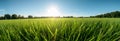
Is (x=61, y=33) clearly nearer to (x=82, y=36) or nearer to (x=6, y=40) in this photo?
(x=82, y=36)

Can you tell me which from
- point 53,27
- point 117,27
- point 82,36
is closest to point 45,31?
point 53,27

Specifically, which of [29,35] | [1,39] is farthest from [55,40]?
[1,39]

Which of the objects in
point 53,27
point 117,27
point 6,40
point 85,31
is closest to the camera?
point 6,40

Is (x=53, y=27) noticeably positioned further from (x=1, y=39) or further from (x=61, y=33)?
(x=1, y=39)

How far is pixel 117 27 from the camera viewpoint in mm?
1103

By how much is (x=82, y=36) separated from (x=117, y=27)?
0.39 metres

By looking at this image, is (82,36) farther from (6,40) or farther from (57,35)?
(6,40)

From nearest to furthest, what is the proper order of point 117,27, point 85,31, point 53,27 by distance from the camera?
point 85,31
point 53,27
point 117,27

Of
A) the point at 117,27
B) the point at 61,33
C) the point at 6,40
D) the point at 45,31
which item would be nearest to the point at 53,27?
the point at 45,31

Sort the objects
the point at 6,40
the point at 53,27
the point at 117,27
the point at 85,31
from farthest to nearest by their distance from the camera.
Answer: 1. the point at 117,27
2. the point at 53,27
3. the point at 85,31
4. the point at 6,40

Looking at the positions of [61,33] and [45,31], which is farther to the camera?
[45,31]

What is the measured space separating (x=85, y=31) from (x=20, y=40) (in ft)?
1.20

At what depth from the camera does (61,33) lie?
2.64 feet

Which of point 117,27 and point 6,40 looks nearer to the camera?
point 6,40
